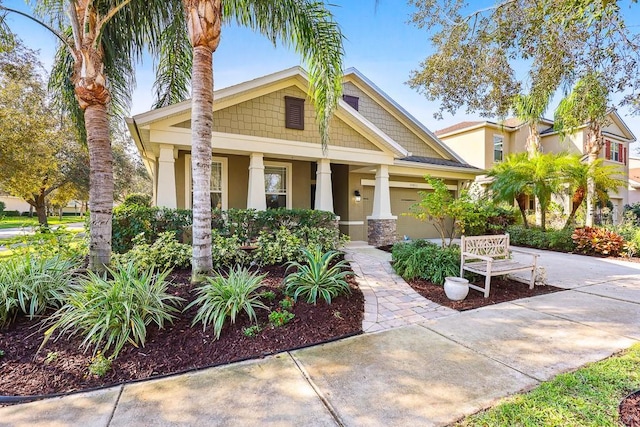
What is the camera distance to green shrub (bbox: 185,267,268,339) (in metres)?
3.83

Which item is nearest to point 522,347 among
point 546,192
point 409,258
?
point 409,258

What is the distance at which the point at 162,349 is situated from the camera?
3393mm

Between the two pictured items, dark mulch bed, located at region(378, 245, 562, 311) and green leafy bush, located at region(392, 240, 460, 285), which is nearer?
dark mulch bed, located at region(378, 245, 562, 311)

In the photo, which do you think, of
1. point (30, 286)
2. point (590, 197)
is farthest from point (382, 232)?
point (30, 286)

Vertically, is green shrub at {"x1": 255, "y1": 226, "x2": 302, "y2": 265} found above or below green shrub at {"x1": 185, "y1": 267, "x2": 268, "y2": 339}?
above

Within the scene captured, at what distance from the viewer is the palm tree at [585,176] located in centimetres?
1127

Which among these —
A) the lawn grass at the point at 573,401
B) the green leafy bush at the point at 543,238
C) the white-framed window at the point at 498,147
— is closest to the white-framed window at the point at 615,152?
the white-framed window at the point at 498,147

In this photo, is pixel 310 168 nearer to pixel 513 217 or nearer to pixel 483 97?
pixel 483 97

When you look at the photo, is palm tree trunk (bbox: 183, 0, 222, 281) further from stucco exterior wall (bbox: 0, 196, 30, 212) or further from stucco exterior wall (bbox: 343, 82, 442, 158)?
stucco exterior wall (bbox: 0, 196, 30, 212)

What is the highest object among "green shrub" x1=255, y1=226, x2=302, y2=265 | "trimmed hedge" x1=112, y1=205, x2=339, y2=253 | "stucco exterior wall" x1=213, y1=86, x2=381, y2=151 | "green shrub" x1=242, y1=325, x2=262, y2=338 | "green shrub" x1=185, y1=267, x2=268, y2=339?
"stucco exterior wall" x1=213, y1=86, x2=381, y2=151

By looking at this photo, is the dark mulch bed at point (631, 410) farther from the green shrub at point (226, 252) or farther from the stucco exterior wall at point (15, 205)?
the stucco exterior wall at point (15, 205)

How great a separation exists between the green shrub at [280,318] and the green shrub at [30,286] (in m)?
2.70

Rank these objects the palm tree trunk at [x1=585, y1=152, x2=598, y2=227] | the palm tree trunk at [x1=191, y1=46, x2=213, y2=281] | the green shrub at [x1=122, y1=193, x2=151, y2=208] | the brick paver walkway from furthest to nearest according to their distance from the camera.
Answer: the palm tree trunk at [x1=585, y1=152, x2=598, y2=227]
the green shrub at [x1=122, y1=193, x2=151, y2=208]
the palm tree trunk at [x1=191, y1=46, x2=213, y2=281]
the brick paver walkway

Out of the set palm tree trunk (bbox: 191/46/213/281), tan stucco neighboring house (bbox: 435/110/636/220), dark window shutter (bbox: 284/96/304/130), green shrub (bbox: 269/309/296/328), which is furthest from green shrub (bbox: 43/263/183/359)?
tan stucco neighboring house (bbox: 435/110/636/220)
